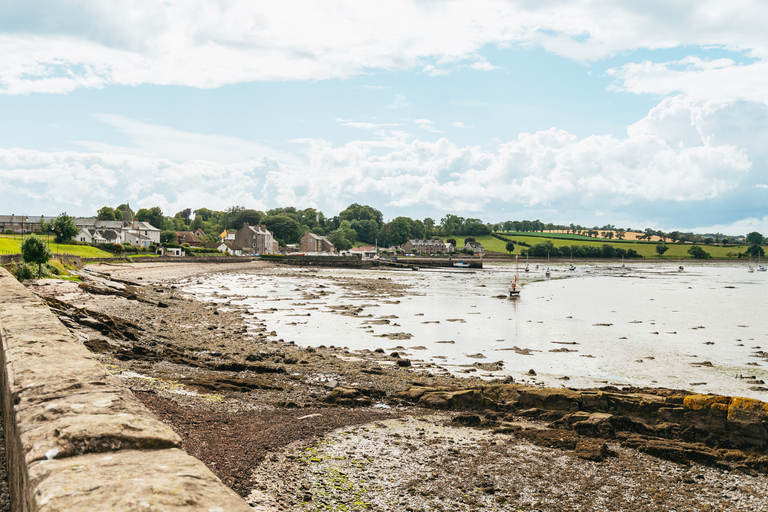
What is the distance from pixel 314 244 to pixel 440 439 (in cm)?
15590

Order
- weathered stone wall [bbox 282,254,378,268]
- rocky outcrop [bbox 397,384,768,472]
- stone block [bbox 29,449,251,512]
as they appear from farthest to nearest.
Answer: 1. weathered stone wall [bbox 282,254,378,268]
2. rocky outcrop [bbox 397,384,768,472]
3. stone block [bbox 29,449,251,512]

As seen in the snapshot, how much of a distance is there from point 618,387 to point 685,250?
212928mm

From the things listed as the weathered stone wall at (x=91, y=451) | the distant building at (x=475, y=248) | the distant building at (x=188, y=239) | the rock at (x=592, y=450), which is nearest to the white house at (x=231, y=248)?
the distant building at (x=188, y=239)

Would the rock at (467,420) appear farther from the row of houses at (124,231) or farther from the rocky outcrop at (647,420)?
the row of houses at (124,231)

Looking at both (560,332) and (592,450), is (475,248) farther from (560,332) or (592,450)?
(592,450)

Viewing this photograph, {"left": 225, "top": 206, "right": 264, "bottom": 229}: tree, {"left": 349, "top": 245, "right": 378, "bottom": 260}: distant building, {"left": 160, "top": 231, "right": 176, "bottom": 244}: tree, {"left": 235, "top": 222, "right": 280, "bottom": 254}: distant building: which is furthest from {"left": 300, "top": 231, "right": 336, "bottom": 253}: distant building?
{"left": 160, "top": 231, "right": 176, "bottom": 244}: tree

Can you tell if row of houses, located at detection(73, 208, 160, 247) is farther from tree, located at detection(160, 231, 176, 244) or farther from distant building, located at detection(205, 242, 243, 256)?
distant building, located at detection(205, 242, 243, 256)

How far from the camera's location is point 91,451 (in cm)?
329

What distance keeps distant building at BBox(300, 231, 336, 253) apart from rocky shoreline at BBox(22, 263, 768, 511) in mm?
147606

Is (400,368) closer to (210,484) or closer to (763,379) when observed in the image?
(763,379)

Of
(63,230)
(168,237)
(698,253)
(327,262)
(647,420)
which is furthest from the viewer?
(698,253)

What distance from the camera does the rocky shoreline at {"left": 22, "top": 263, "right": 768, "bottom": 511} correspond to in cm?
774

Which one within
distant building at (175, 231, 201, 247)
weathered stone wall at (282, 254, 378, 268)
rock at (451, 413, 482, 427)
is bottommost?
weathered stone wall at (282, 254, 378, 268)

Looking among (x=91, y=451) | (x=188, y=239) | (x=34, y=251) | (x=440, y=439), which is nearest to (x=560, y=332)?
(x=440, y=439)
